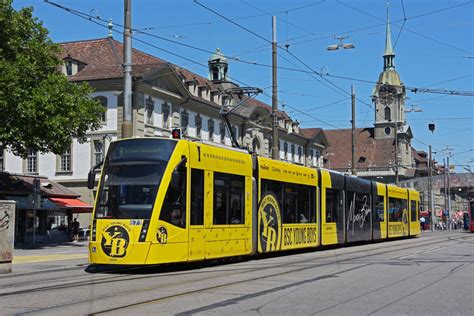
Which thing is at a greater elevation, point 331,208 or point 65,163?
point 65,163

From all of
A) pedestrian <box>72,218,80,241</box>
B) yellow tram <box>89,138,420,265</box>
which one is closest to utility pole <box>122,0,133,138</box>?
yellow tram <box>89,138,420,265</box>

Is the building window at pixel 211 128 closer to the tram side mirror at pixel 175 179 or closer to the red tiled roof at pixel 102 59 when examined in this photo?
the red tiled roof at pixel 102 59

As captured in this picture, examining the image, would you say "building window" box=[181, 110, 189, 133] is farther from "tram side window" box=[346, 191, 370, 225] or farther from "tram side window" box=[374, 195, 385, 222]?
"tram side window" box=[346, 191, 370, 225]

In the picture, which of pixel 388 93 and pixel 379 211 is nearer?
pixel 379 211

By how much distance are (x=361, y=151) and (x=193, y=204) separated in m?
110

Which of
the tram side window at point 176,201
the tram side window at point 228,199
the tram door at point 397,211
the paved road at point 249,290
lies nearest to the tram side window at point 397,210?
the tram door at point 397,211

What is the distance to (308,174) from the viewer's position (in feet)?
73.6

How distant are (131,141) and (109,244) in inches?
98.0

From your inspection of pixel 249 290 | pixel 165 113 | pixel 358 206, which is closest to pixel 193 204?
pixel 249 290

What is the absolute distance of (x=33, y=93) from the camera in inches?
1012

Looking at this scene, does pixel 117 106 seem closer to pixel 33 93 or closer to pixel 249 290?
pixel 33 93

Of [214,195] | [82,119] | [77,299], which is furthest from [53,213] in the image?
[77,299]

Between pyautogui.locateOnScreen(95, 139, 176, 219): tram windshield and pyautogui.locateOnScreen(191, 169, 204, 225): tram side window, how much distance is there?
102 cm

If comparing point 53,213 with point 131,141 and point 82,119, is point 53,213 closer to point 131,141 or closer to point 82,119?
point 82,119
